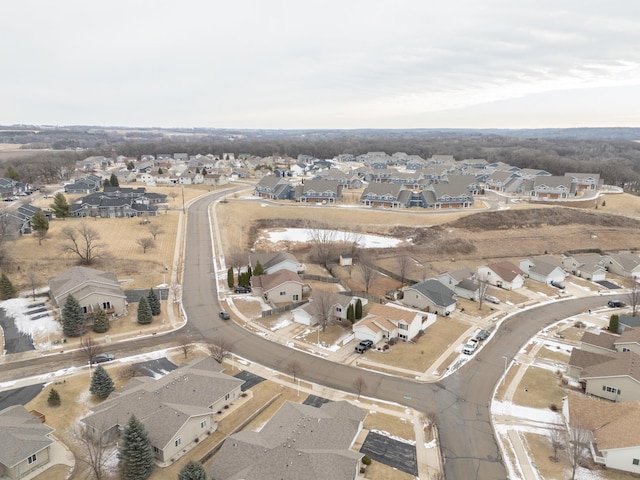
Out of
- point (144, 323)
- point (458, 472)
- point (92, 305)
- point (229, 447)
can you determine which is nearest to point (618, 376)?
point (458, 472)

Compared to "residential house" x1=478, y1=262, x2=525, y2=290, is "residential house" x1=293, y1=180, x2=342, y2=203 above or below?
above

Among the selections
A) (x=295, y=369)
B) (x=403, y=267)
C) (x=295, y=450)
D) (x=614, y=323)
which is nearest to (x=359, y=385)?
(x=295, y=369)

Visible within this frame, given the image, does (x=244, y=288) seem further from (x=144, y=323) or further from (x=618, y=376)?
(x=618, y=376)

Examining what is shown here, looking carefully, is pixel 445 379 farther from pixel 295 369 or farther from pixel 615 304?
pixel 615 304

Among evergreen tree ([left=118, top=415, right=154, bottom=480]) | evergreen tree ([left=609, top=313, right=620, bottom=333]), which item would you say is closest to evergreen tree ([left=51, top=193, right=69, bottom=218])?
evergreen tree ([left=118, top=415, right=154, bottom=480])

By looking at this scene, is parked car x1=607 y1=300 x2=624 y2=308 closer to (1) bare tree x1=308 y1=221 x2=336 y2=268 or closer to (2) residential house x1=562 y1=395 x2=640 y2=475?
(2) residential house x1=562 y1=395 x2=640 y2=475

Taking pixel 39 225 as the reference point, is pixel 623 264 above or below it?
below
